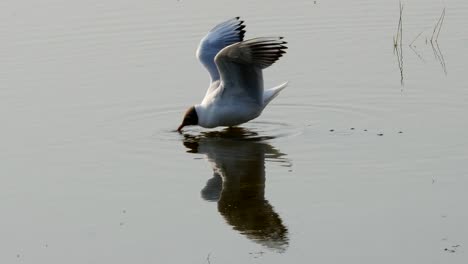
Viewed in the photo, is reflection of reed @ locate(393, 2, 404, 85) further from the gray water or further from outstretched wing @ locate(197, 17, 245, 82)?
outstretched wing @ locate(197, 17, 245, 82)

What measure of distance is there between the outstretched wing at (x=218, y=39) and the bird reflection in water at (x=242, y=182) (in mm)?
926

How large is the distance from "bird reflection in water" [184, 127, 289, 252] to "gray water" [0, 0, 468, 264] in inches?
0.8

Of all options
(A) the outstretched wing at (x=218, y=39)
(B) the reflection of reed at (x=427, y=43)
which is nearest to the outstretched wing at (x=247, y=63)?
(A) the outstretched wing at (x=218, y=39)

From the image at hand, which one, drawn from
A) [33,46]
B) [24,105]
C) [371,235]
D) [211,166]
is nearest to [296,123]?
[211,166]

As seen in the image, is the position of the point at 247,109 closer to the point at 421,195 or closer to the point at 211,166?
the point at 211,166

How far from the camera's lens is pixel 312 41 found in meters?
14.2

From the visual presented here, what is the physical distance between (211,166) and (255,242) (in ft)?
7.62

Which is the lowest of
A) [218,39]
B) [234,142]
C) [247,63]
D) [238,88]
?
[234,142]

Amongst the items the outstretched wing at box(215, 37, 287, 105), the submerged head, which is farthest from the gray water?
the outstretched wing at box(215, 37, 287, 105)

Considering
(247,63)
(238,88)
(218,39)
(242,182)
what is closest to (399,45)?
(218,39)

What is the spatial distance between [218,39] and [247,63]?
1.65 metres

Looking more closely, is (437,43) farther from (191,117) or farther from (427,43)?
(191,117)

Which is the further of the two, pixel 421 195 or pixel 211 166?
pixel 211 166

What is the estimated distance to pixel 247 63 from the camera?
10.8 meters
